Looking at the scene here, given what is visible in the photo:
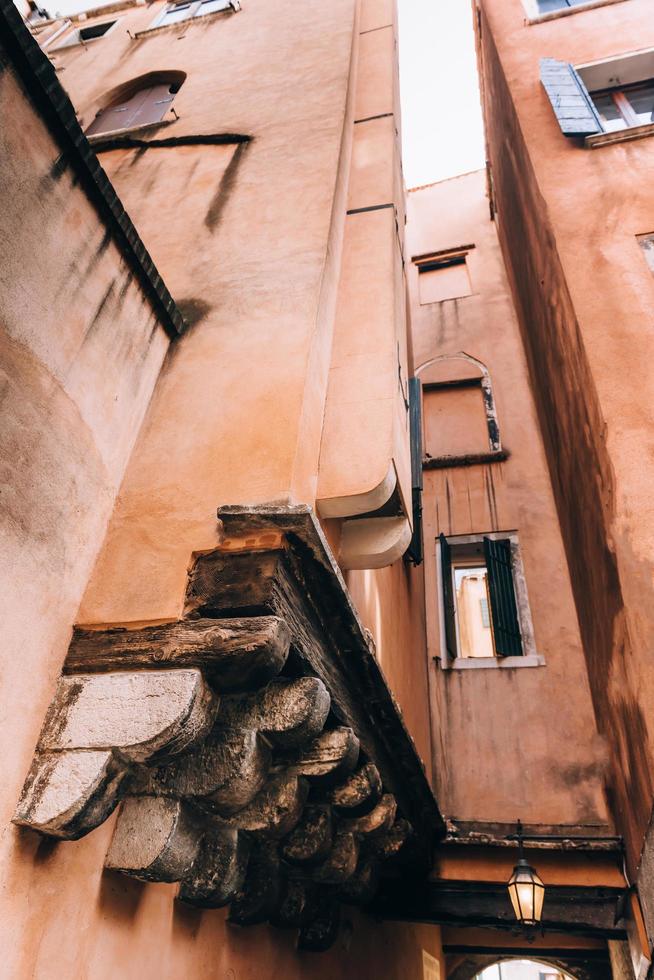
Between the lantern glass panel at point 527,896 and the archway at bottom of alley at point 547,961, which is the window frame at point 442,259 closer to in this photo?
the lantern glass panel at point 527,896

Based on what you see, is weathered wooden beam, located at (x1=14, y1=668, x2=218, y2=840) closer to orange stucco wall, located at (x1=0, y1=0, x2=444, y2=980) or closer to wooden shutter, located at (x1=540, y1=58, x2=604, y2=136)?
orange stucco wall, located at (x1=0, y1=0, x2=444, y2=980)

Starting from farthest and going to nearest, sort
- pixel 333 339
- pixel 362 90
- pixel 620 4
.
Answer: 1. pixel 620 4
2. pixel 362 90
3. pixel 333 339

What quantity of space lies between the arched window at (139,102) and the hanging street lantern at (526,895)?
7943 millimetres

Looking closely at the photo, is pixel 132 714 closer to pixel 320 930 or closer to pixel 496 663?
pixel 320 930

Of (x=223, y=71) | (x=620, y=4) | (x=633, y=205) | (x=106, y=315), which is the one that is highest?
(x=620, y=4)

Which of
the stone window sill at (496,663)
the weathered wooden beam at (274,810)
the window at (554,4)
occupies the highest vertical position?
the window at (554,4)

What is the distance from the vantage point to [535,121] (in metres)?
7.98

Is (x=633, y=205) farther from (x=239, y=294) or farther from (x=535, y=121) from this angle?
(x=239, y=294)

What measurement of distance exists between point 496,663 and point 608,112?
7.65 metres

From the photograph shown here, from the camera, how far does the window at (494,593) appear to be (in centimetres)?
702

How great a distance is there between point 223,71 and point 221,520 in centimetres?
635

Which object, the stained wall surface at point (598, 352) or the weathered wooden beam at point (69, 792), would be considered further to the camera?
the stained wall surface at point (598, 352)

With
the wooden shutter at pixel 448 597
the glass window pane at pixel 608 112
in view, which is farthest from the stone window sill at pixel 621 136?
the wooden shutter at pixel 448 597

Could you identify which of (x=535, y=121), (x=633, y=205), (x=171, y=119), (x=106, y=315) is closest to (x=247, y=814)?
(x=106, y=315)
